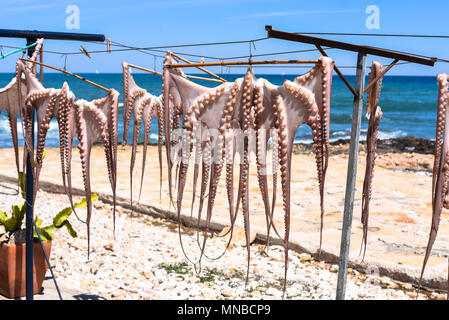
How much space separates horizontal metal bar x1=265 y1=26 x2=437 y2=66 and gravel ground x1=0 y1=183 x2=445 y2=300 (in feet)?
11.7

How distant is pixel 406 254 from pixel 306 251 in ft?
4.72

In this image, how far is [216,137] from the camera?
108 inches

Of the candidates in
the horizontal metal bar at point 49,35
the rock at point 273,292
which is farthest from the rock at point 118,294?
the horizontal metal bar at point 49,35

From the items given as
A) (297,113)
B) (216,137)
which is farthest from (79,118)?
(297,113)

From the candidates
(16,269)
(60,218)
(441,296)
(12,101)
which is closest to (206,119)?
(12,101)

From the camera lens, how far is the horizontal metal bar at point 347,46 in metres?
2.56

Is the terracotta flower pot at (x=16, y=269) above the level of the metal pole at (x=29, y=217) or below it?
below

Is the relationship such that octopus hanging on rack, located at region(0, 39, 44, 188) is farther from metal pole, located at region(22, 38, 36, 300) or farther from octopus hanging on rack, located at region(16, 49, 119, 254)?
octopus hanging on rack, located at region(16, 49, 119, 254)

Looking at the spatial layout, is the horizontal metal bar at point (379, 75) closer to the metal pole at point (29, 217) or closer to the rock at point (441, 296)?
the metal pole at point (29, 217)

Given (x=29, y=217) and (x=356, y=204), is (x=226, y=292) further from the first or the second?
(x=356, y=204)

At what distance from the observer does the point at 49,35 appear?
4.06 metres

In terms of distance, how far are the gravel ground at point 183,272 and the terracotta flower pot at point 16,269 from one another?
1.83ft

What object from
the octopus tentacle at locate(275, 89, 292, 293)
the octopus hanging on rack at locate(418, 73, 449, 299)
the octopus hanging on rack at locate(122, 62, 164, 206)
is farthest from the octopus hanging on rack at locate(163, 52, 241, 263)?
the octopus hanging on rack at locate(418, 73, 449, 299)
